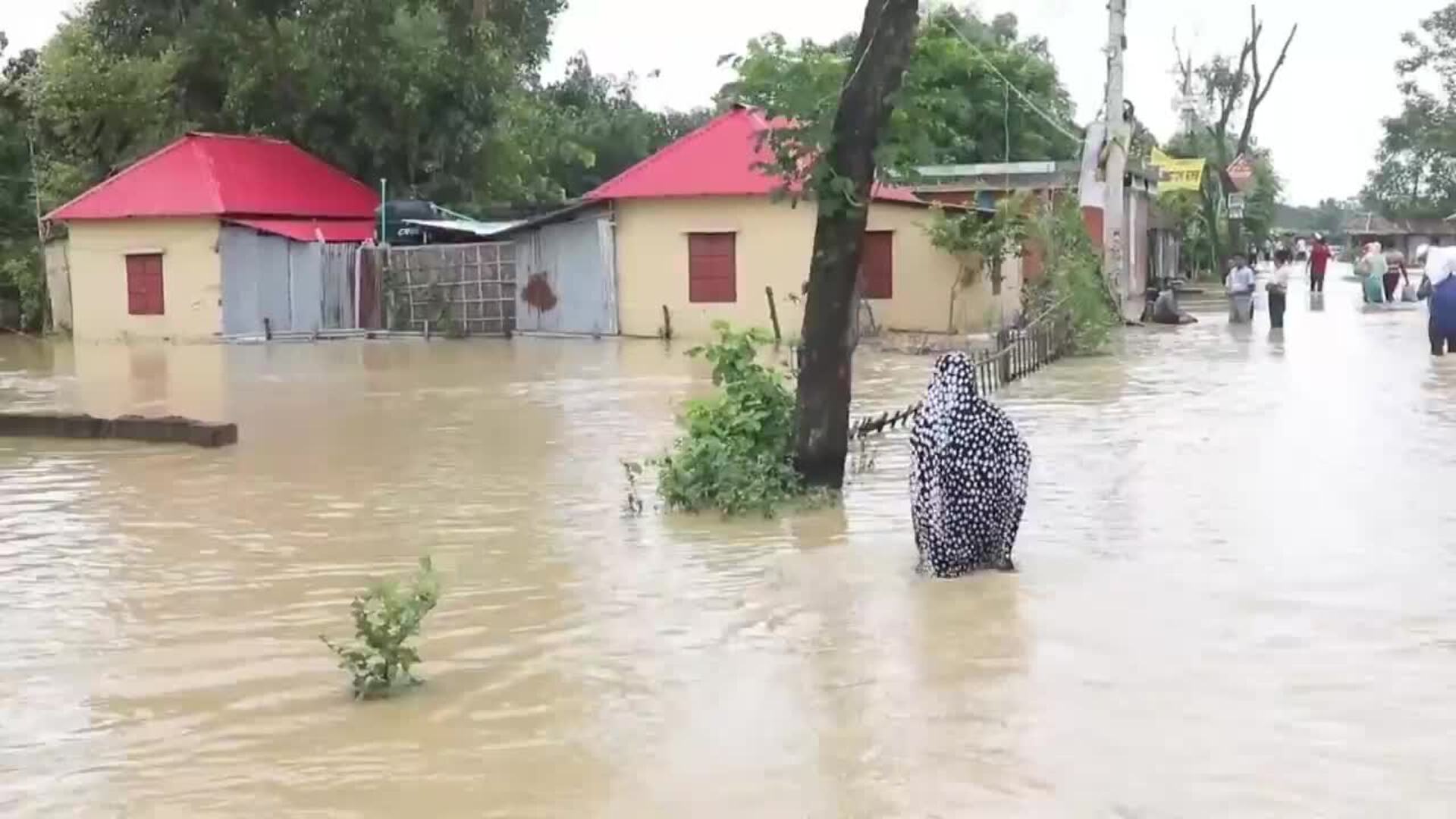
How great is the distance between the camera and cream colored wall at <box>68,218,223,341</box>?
3155cm

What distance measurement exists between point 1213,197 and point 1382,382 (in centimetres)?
3708

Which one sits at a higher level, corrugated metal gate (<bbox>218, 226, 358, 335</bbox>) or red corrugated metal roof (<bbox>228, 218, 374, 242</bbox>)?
red corrugated metal roof (<bbox>228, 218, 374, 242</bbox>)

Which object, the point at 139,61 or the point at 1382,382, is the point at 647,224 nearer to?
the point at 139,61

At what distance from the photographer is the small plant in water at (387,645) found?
6.32 m

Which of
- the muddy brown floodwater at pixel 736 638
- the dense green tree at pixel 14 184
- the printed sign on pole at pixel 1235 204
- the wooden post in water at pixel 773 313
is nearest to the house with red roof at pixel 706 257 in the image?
the wooden post in water at pixel 773 313

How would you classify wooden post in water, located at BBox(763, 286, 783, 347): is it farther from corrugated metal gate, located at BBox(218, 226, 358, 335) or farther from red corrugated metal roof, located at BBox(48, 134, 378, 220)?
red corrugated metal roof, located at BBox(48, 134, 378, 220)

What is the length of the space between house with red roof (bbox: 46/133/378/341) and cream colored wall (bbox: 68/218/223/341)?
21 mm

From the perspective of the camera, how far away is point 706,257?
95.2 ft

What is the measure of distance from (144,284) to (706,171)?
38.6ft

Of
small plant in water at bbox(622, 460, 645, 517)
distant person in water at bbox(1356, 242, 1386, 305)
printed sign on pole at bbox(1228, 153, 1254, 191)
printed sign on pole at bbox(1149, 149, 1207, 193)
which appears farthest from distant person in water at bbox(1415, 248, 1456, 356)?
printed sign on pole at bbox(1228, 153, 1254, 191)

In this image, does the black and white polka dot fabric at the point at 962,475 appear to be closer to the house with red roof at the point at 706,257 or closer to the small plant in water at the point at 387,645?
the small plant in water at the point at 387,645

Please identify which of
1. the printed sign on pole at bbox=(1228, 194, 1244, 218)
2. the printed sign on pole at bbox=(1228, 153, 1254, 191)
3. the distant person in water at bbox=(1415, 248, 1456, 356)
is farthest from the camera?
A: the printed sign on pole at bbox=(1228, 194, 1244, 218)

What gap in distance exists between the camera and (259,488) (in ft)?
39.1

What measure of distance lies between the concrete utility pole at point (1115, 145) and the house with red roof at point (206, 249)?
14247mm
